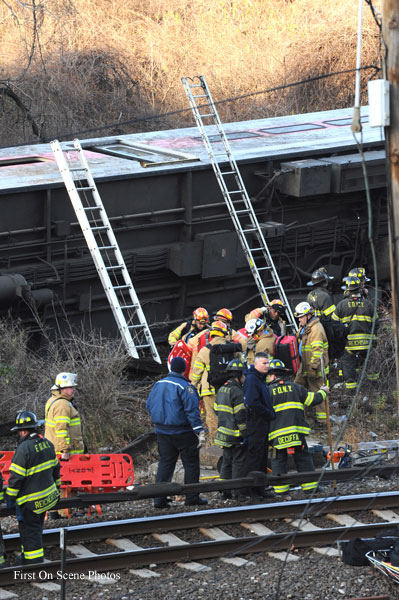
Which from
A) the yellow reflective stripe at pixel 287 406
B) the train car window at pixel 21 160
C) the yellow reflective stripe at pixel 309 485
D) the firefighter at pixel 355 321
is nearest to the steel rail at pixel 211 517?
the yellow reflective stripe at pixel 309 485

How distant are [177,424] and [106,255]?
15.9 feet

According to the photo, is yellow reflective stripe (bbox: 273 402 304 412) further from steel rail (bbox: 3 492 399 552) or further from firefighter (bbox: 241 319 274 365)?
firefighter (bbox: 241 319 274 365)

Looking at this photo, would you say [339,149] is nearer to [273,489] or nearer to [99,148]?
[99,148]

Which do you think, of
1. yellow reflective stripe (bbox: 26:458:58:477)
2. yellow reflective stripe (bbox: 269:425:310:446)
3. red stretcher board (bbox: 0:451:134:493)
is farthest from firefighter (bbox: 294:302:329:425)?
yellow reflective stripe (bbox: 26:458:58:477)

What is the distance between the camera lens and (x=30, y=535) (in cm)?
796

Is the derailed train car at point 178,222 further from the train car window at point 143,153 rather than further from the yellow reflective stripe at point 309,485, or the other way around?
the yellow reflective stripe at point 309,485

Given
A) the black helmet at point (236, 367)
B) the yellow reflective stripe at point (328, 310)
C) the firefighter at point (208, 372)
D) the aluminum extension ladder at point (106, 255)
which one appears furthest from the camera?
the aluminum extension ladder at point (106, 255)

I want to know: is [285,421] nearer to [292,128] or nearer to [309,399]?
[309,399]

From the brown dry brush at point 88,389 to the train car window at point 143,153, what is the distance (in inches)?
142

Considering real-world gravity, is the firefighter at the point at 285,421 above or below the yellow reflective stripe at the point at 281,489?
above

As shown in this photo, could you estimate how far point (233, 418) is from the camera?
9.51m

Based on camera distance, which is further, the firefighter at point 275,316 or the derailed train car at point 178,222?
the derailed train car at point 178,222

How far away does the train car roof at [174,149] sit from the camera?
14.1 m

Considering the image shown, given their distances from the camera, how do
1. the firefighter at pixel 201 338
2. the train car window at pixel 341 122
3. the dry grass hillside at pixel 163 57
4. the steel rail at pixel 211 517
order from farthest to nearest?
the dry grass hillside at pixel 163 57
the train car window at pixel 341 122
the firefighter at pixel 201 338
the steel rail at pixel 211 517
